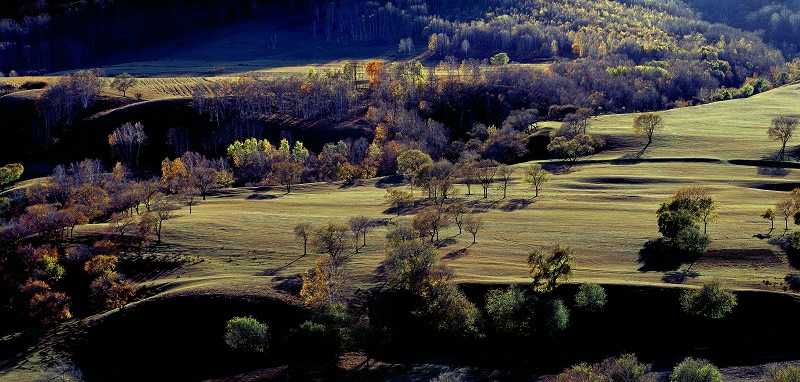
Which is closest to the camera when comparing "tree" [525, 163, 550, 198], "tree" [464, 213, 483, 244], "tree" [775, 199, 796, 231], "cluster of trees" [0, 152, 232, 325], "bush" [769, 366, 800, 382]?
"bush" [769, 366, 800, 382]

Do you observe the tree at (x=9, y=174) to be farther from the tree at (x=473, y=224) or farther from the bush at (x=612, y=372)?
the bush at (x=612, y=372)

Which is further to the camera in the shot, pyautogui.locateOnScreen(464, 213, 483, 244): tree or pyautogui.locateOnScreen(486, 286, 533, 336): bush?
pyautogui.locateOnScreen(464, 213, 483, 244): tree

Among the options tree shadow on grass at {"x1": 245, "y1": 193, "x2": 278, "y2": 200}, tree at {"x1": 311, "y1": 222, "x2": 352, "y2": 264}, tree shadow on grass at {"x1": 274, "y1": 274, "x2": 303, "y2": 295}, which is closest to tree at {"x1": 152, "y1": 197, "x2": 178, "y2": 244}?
tree shadow on grass at {"x1": 245, "y1": 193, "x2": 278, "y2": 200}

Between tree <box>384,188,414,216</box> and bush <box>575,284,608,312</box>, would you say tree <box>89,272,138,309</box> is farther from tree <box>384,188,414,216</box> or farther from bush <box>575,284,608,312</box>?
bush <box>575,284,608,312</box>

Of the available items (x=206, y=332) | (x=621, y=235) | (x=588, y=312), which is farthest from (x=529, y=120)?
(x=206, y=332)

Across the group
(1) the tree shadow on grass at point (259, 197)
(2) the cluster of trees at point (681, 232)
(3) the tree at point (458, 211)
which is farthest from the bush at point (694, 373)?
(1) the tree shadow on grass at point (259, 197)

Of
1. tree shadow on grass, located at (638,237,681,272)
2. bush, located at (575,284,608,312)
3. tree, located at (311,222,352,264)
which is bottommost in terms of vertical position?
bush, located at (575,284,608,312)

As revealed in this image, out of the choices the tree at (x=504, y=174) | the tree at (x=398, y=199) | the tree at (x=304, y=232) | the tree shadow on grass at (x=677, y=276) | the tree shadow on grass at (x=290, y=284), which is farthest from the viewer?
the tree at (x=504, y=174)
